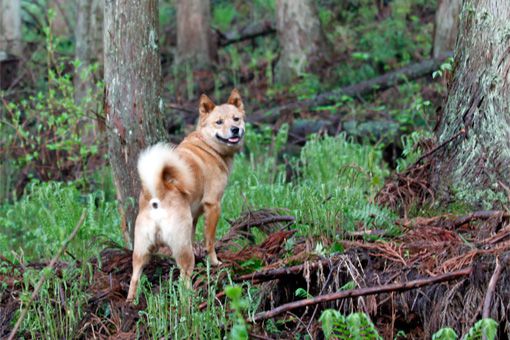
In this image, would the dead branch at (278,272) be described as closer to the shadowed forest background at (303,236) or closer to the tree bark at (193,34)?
the shadowed forest background at (303,236)

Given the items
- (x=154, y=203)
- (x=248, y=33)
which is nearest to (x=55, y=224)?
(x=154, y=203)

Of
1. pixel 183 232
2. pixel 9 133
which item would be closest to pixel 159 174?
pixel 183 232

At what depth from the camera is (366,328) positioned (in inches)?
197

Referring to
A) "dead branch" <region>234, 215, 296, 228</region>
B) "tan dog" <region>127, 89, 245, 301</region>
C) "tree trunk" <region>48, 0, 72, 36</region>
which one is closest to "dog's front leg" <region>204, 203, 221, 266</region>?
"tan dog" <region>127, 89, 245, 301</region>

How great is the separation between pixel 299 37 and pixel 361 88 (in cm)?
214

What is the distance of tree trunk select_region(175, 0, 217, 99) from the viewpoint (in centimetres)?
1764

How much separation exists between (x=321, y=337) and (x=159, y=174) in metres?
1.55

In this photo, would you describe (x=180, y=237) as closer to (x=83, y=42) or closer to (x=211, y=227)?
(x=211, y=227)

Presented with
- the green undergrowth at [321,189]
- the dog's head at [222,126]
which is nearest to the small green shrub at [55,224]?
the dog's head at [222,126]

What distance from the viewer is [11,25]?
15539 millimetres

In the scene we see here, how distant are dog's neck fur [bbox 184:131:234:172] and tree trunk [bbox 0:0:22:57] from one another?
28.2ft

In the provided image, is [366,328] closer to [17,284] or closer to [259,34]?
[17,284]

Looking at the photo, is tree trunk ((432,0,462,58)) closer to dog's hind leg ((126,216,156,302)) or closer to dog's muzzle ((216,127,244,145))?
dog's muzzle ((216,127,244,145))

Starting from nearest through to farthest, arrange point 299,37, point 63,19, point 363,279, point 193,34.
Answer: point 363,279, point 299,37, point 193,34, point 63,19
